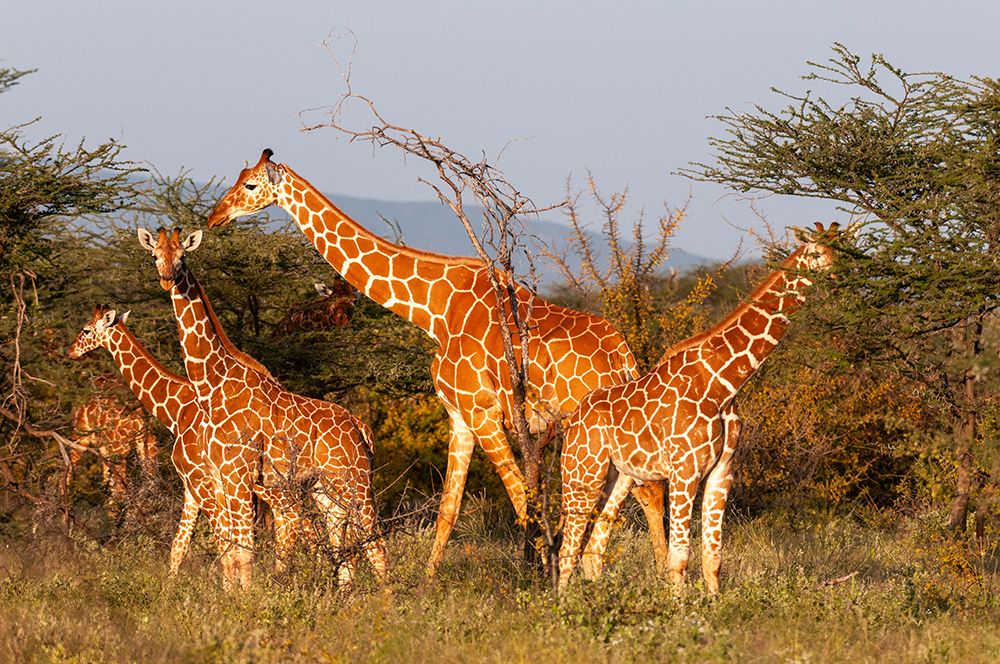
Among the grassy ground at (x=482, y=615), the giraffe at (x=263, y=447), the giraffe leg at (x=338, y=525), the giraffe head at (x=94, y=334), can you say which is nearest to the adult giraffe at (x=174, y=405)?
the giraffe head at (x=94, y=334)

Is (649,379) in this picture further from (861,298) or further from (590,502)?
(861,298)

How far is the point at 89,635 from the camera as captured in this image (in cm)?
772

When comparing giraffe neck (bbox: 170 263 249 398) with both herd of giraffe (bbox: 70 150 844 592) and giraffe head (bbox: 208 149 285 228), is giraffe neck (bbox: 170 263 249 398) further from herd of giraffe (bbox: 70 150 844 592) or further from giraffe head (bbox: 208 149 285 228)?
giraffe head (bbox: 208 149 285 228)

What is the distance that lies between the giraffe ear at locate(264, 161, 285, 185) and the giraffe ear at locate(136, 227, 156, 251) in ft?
3.58

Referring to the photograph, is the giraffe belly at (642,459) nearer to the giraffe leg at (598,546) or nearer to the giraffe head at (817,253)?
the giraffe leg at (598,546)

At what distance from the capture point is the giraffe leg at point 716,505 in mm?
8867

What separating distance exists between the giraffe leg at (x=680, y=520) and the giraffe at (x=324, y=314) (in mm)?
6209

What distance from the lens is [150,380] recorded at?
1109 centimetres

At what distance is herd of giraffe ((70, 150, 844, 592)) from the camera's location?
8.96 meters

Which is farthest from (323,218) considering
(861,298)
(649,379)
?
(861,298)

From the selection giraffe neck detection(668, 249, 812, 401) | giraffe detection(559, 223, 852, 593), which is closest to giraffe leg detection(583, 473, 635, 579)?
giraffe detection(559, 223, 852, 593)

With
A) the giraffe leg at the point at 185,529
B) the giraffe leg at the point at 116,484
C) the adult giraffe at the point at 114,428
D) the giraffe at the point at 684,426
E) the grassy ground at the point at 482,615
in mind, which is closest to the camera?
the grassy ground at the point at 482,615

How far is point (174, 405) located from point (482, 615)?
405 cm

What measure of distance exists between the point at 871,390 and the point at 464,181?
29.1 ft
